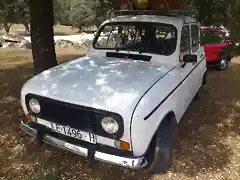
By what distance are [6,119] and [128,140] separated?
9.94ft

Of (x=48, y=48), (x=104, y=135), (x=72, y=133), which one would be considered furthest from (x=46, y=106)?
(x=48, y=48)

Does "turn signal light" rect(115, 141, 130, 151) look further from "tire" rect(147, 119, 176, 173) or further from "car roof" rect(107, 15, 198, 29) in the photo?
"car roof" rect(107, 15, 198, 29)

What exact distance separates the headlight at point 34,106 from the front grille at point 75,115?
0.06m

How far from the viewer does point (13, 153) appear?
3.88m

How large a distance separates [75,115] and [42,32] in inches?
125

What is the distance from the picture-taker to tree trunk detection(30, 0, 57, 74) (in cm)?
530

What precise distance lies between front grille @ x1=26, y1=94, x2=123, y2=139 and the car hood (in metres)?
0.05

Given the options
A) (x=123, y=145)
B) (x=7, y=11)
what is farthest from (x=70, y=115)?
(x=7, y=11)

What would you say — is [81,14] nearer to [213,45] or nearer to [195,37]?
[213,45]

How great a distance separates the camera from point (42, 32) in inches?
217

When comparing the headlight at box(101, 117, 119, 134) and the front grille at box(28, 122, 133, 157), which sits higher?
the headlight at box(101, 117, 119, 134)

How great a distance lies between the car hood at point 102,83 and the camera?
282 centimetres

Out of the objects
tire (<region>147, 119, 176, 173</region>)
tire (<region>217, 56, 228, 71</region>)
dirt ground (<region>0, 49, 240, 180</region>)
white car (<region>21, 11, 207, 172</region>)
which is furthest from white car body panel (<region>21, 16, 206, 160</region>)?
tire (<region>217, 56, 228, 71</region>)

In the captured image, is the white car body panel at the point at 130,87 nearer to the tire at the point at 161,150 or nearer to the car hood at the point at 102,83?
the car hood at the point at 102,83
